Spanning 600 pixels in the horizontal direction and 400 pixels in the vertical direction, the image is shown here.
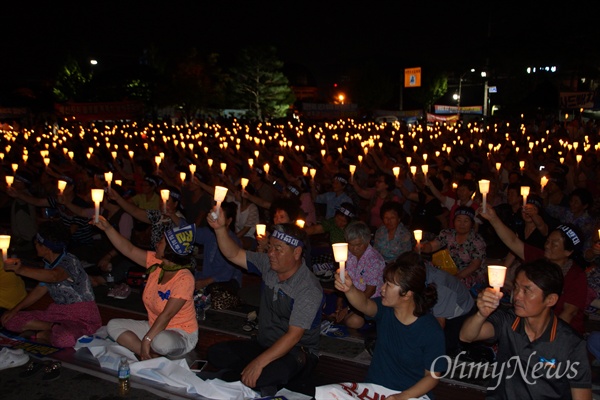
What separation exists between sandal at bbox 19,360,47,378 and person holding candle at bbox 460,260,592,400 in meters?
3.76

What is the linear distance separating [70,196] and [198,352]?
450 centimetres

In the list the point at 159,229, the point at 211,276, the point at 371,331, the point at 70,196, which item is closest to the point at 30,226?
the point at 70,196

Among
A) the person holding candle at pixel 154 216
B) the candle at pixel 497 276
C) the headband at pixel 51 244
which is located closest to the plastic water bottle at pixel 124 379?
the person holding candle at pixel 154 216

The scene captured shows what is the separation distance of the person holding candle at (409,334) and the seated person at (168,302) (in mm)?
1657

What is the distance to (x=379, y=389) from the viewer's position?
416 cm

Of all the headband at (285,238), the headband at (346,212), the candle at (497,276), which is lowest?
the headband at (346,212)

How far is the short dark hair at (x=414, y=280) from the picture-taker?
13.2 feet

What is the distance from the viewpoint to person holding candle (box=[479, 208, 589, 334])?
495cm

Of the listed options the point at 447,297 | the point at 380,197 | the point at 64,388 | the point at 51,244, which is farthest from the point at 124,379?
the point at 380,197

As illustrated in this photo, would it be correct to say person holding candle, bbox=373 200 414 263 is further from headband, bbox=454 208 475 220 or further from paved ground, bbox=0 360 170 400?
paved ground, bbox=0 360 170 400

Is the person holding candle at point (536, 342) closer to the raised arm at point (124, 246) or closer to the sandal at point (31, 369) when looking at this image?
the raised arm at point (124, 246)

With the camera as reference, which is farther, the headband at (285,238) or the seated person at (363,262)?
the seated person at (363,262)

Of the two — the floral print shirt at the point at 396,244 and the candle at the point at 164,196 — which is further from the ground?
the candle at the point at 164,196

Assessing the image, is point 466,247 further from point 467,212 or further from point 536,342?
point 536,342
